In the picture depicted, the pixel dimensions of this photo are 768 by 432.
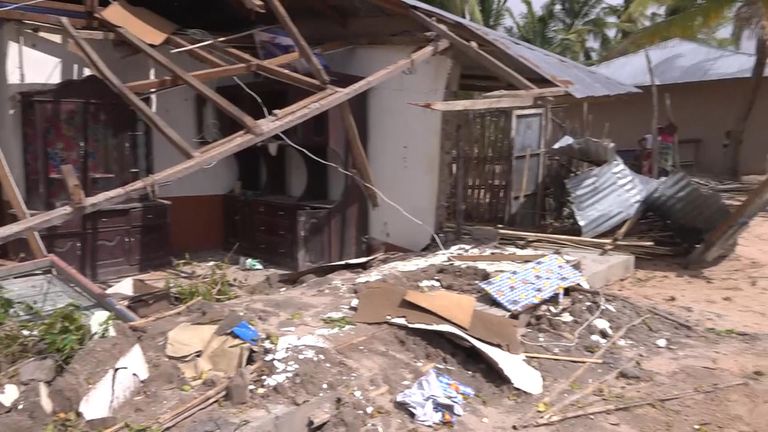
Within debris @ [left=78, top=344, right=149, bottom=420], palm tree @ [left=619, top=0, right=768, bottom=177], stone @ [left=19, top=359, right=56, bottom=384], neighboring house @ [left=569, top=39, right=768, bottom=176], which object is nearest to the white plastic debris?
debris @ [left=78, top=344, right=149, bottom=420]

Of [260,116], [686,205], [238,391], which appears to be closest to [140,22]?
[260,116]

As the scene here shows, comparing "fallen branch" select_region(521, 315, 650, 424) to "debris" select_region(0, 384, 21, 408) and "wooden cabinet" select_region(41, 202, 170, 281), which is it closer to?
"debris" select_region(0, 384, 21, 408)

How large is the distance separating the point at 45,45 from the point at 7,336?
442 cm

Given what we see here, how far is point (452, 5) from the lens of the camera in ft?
59.3

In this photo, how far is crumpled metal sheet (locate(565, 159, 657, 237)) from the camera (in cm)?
883

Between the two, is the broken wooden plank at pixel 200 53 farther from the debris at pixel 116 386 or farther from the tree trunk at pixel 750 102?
the tree trunk at pixel 750 102

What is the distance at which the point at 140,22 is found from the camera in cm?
734

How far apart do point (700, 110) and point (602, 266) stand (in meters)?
11.8

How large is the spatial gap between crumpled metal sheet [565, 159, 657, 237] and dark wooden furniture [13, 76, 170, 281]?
17.7 ft

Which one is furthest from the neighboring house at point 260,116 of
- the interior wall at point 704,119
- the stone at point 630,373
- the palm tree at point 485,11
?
the palm tree at point 485,11

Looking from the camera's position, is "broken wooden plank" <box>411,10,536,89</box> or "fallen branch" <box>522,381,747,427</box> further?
"broken wooden plank" <box>411,10,536,89</box>

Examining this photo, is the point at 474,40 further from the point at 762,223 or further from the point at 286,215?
the point at 762,223

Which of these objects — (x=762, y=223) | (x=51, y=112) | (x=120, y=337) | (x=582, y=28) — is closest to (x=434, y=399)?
(x=120, y=337)

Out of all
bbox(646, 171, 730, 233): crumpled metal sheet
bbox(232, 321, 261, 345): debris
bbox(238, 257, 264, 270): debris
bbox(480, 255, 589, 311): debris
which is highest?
bbox(646, 171, 730, 233): crumpled metal sheet
